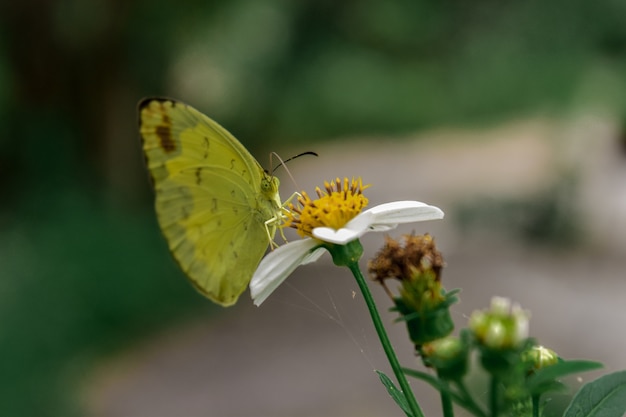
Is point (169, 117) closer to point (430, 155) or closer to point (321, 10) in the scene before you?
point (430, 155)

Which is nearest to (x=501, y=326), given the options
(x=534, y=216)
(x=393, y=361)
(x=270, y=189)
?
(x=393, y=361)

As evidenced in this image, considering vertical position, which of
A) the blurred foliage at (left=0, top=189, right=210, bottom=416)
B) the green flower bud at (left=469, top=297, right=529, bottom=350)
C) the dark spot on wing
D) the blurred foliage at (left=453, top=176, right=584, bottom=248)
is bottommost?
the blurred foliage at (left=0, top=189, right=210, bottom=416)

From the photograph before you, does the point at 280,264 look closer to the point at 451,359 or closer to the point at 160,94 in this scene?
the point at 451,359

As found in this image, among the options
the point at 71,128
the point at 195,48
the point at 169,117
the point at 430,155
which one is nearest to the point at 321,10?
the point at 430,155

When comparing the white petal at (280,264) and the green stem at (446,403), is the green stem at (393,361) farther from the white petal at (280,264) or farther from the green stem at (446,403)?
the white petal at (280,264)

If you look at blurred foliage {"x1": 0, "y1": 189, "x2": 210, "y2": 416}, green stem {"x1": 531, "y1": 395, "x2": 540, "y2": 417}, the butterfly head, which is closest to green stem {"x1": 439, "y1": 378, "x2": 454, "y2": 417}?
green stem {"x1": 531, "y1": 395, "x2": 540, "y2": 417}

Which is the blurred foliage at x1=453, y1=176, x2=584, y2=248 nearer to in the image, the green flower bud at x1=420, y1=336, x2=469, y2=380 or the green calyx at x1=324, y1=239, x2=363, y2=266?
the green calyx at x1=324, y1=239, x2=363, y2=266
